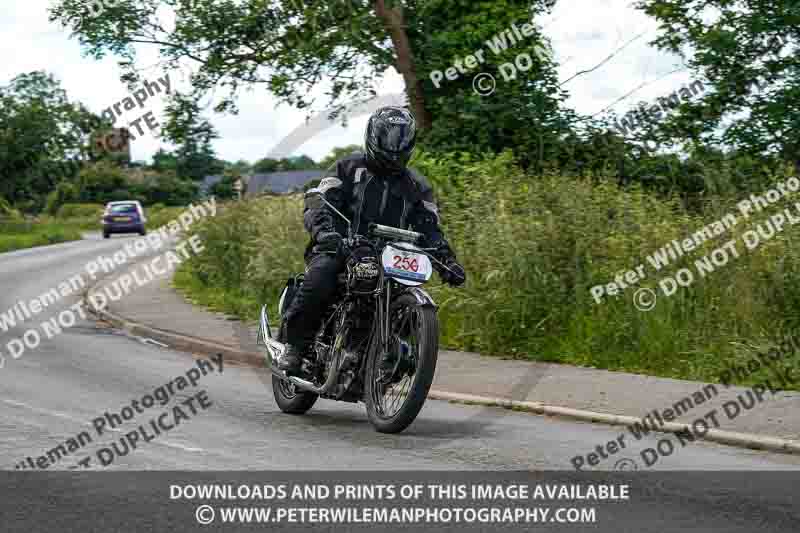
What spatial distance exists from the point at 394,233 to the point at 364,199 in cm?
46

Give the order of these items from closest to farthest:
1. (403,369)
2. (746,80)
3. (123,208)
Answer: (403,369), (746,80), (123,208)

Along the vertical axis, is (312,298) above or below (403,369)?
above

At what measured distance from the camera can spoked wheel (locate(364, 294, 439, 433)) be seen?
7.72 meters

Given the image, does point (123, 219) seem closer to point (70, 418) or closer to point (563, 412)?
point (70, 418)

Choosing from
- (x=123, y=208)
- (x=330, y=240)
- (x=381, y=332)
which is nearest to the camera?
(x=381, y=332)

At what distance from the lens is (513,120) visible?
64.1 feet

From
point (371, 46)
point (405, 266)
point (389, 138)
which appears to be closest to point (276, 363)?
point (405, 266)

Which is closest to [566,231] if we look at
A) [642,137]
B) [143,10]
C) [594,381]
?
[594,381]

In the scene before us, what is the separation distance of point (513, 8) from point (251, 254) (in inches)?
248

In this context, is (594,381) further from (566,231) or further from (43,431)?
(43,431)

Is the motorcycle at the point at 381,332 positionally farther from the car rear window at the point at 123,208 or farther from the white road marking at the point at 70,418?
the car rear window at the point at 123,208

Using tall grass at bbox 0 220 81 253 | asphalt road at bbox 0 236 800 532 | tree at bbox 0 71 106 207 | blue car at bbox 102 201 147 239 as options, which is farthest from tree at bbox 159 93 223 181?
tree at bbox 0 71 106 207

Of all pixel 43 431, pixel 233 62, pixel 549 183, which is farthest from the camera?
pixel 233 62

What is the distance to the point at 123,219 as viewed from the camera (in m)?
56.3
